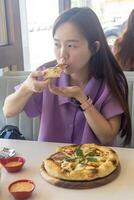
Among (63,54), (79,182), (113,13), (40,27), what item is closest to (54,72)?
(63,54)

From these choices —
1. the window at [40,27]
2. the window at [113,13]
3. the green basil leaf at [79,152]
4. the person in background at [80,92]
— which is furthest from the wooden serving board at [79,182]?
the window at [113,13]

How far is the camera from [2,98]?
197 centimetres

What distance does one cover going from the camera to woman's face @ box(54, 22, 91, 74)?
1.26 m

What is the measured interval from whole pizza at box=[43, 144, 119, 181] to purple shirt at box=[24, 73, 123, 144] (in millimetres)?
269

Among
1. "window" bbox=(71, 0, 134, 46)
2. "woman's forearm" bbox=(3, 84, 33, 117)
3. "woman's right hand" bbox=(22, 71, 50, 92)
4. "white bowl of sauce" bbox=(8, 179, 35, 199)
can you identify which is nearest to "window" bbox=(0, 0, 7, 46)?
"woman's forearm" bbox=(3, 84, 33, 117)

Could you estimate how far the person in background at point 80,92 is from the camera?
4.17 ft

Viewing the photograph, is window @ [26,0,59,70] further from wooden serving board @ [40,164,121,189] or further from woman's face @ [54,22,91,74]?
wooden serving board @ [40,164,121,189]

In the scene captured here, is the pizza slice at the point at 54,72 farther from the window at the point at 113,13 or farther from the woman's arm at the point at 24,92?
the window at the point at 113,13

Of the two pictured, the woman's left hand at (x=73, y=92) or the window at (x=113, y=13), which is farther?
the window at (x=113, y=13)

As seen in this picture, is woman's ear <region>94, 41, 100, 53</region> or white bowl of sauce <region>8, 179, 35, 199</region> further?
woman's ear <region>94, 41, 100, 53</region>

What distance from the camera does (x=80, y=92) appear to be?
124 cm

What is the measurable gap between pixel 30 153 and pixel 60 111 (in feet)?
1.01

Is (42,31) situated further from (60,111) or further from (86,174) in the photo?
(86,174)

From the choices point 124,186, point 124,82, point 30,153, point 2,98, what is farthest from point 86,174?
point 2,98
